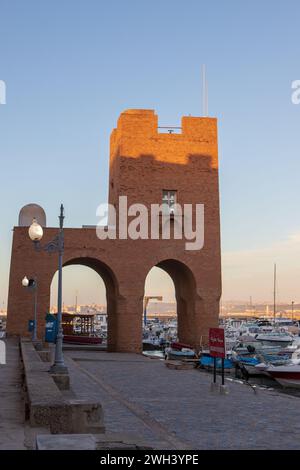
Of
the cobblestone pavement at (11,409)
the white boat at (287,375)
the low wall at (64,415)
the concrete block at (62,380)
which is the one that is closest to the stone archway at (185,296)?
the white boat at (287,375)

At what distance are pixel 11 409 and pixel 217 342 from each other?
10.3 m

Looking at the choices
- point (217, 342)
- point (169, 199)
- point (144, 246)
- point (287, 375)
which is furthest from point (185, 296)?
point (217, 342)

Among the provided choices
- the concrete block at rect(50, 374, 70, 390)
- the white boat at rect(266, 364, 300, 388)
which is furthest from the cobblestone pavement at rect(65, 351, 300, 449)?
the white boat at rect(266, 364, 300, 388)

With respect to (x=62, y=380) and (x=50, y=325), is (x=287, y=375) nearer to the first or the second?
(x=50, y=325)

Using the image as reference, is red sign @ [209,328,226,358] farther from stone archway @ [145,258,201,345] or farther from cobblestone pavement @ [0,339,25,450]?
stone archway @ [145,258,201,345]

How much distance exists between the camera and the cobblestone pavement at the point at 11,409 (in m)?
9.09

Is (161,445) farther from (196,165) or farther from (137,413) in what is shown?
(196,165)

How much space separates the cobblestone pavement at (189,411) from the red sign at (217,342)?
4.49 ft

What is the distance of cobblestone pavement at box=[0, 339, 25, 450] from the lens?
9089 millimetres

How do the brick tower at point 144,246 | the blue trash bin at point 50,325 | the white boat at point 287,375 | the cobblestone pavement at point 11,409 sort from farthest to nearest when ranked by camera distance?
the brick tower at point 144,246 < the white boat at point 287,375 < the blue trash bin at point 50,325 < the cobblestone pavement at point 11,409

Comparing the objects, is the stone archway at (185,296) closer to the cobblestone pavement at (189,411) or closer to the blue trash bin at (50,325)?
the cobblestone pavement at (189,411)

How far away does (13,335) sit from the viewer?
4056cm

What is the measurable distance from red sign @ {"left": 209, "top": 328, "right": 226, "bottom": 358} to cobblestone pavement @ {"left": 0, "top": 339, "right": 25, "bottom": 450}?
6.84m
